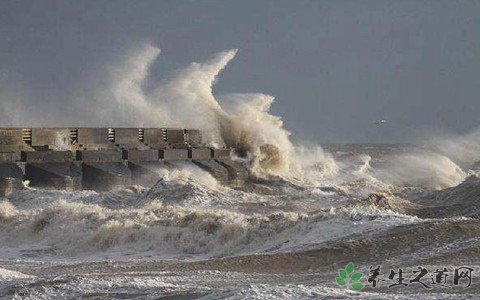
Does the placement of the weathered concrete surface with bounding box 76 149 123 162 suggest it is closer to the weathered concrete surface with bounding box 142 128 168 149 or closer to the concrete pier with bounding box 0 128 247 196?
the concrete pier with bounding box 0 128 247 196

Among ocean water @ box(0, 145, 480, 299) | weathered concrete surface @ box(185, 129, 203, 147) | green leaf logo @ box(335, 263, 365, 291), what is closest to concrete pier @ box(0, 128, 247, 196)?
weathered concrete surface @ box(185, 129, 203, 147)

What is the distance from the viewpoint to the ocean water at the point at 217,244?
7148 millimetres

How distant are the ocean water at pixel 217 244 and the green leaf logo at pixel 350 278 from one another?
11cm

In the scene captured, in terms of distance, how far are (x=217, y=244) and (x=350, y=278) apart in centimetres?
387

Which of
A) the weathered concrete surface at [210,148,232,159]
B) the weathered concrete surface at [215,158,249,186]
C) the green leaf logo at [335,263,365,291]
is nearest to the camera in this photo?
the green leaf logo at [335,263,365,291]

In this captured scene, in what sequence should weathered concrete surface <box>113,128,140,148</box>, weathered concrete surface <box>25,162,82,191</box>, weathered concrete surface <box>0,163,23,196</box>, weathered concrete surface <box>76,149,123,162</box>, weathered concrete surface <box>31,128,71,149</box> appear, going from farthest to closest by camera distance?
weathered concrete surface <box>113,128,140,148</box> → weathered concrete surface <box>31,128,71,149</box> → weathered concrete surface <box>76,149,123,162</box> → weathered concrete surface <box>25,162,82,191</box> → weathered concrete surface <box>0,163,23,196</box>

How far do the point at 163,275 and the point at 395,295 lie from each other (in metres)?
2.97

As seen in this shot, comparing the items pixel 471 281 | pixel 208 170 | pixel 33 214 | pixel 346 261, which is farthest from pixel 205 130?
pixel 471 281

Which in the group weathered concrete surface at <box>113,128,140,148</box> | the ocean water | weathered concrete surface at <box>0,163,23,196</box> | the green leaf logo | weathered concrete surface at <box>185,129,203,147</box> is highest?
weathered concrete surface at <box>185,129,203,147</box>

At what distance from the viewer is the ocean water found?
715cm

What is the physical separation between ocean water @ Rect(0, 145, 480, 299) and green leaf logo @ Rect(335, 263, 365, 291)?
0.11 metres

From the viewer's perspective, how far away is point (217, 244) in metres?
11.8

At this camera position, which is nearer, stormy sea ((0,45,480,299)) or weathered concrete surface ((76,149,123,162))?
stormy sea ((0,45,480,299))

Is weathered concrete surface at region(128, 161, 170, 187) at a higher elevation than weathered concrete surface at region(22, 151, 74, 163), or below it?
below
